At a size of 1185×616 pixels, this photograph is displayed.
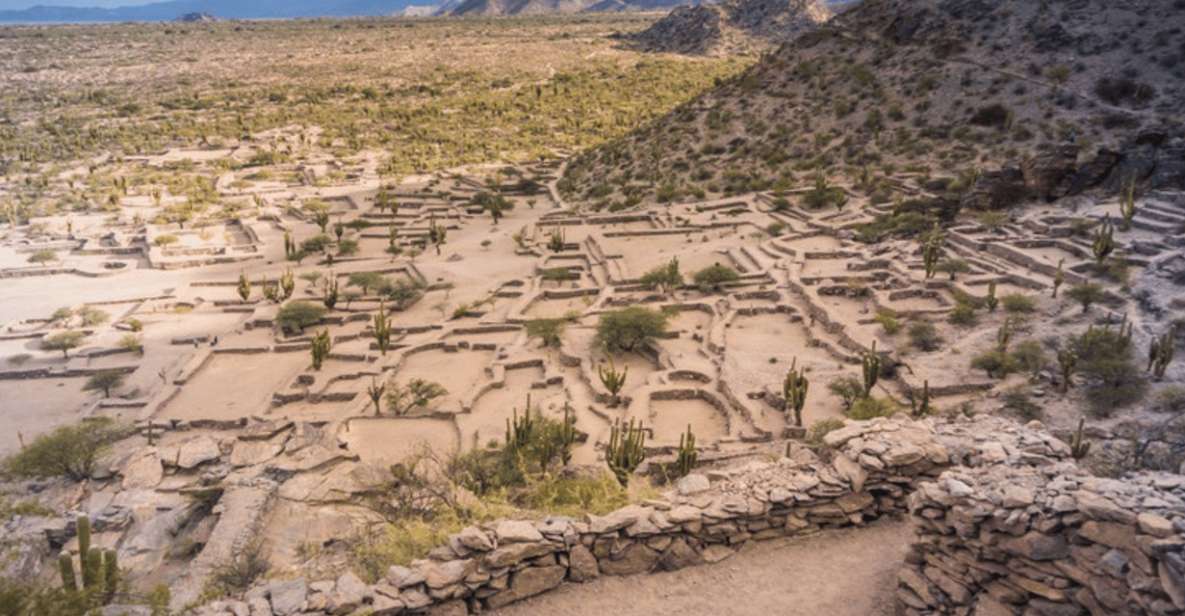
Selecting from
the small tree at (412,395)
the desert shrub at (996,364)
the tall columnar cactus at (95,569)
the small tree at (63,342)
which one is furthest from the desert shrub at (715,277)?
the small tree at (63,342)

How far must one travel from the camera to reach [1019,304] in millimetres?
16594

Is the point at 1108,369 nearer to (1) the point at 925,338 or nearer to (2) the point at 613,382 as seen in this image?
(1) the point at 925,338

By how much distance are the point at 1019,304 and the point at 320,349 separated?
15.8 metres

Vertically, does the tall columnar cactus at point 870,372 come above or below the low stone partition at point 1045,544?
below

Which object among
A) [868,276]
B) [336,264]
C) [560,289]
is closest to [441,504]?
[560,289]

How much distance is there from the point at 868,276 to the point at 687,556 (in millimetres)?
14508

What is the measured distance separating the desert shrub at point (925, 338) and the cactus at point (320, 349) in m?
13.2

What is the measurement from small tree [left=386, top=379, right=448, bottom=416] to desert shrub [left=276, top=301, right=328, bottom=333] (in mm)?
5026

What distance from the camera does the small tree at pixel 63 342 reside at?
1848 centimetres

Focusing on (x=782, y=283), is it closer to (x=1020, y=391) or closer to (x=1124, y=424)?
(x=1020, y=391)

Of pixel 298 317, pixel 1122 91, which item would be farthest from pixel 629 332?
pixel 1122 91

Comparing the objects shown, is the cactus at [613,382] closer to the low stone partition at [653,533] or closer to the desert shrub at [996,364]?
the low stone partition at [653,533]

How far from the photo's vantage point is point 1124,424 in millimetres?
11734

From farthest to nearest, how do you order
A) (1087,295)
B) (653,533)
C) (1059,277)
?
(1059,277) → (1087,295) → (653,533)
